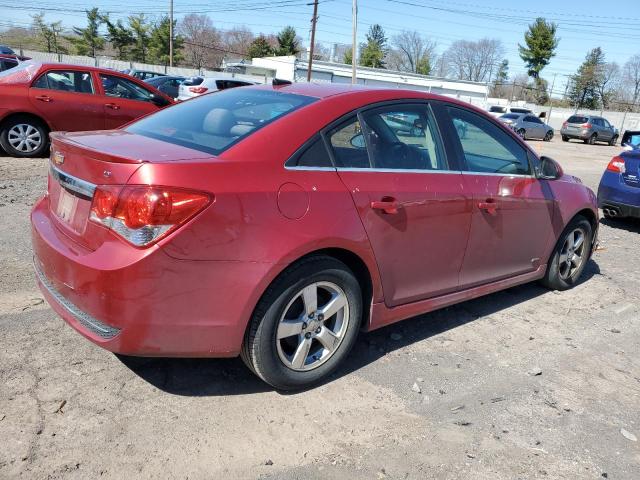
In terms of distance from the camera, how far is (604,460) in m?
2.72

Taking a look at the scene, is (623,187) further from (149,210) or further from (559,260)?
(149,210)

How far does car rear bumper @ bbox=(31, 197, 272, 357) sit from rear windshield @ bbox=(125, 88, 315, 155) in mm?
635

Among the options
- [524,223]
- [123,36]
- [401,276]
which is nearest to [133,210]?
[401,276]

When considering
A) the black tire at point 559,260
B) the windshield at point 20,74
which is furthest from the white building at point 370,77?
the black tire at point 559,260

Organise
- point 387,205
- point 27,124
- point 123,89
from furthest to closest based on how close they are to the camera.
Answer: point 123,89
point 27,124
point 387,205

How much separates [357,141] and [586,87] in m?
79.8

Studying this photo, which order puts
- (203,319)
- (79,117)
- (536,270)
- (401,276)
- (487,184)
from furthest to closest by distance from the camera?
(79,117) → (536,270) → (487,184) → (401,276) → (203,319)

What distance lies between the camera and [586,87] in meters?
72.5

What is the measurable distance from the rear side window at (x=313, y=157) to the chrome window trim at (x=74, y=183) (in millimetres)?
951

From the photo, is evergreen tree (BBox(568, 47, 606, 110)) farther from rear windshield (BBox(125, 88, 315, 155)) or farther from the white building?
rear windshield (BBox(125, 88, 315, 155))

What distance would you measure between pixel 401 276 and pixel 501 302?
5.69ft

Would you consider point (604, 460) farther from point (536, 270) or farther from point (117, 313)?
point (117, 313)

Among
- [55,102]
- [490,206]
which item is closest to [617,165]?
[490,206]

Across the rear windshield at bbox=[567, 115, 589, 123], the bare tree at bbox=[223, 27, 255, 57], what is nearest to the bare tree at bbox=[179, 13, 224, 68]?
the bare tree at bbox=[223, 27, 255, 57]
